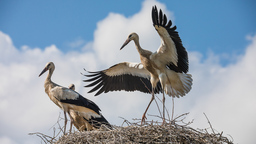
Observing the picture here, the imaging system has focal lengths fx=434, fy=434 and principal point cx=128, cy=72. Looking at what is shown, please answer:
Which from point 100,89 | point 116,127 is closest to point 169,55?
point 100,89

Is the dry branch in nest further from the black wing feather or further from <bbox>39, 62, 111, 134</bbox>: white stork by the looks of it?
the black wing feather

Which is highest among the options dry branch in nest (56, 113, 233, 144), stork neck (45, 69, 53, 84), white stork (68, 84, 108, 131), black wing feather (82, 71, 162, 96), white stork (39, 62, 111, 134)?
black wing feather (82, 71, 162, 96)

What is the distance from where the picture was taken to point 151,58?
8.01m

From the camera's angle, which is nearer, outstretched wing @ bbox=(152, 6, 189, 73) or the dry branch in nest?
the dry branch in nest

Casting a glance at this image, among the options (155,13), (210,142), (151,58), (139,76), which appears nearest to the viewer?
(210,142)

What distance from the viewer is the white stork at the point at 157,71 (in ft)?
25.0

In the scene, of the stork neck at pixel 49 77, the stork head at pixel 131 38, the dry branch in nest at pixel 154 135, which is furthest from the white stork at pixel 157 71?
the dry branch in nest at pixel 154 135

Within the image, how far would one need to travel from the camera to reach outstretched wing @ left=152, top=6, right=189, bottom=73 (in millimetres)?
7480

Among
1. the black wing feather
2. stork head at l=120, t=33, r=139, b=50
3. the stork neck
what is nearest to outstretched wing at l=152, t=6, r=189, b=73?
stork head at l=120, t=33, r=139, b=50

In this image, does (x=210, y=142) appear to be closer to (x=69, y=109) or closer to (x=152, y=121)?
(x=152, y=121)

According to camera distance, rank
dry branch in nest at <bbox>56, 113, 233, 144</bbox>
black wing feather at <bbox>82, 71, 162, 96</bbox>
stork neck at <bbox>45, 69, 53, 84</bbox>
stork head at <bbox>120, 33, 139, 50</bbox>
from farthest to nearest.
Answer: black wing feather at <bbox>82, 71, 162, 96</bbox>
stork neck at <bbox>45, 69, 53, 84</bbox>
stork head at <bbox>120, 33, 139, 50</bbox>
dry branch in nest at <bbox>56, 113, 233, 144</bbox>

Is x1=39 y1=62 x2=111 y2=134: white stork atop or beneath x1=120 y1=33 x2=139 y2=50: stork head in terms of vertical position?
beneath

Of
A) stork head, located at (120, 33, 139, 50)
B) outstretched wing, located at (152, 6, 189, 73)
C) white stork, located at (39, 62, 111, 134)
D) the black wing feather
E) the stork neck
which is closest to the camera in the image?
outstretched wing, located at (152, 6, 189, 73)

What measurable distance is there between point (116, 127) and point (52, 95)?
9.39 feet
